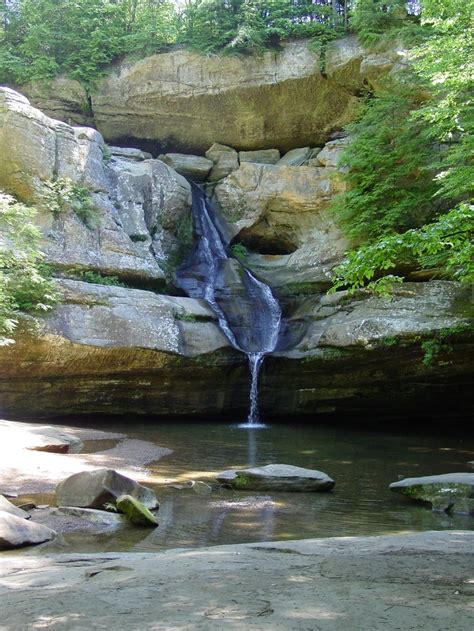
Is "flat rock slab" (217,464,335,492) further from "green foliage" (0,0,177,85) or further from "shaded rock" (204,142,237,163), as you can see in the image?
"green foliage" (0,0,177,85)

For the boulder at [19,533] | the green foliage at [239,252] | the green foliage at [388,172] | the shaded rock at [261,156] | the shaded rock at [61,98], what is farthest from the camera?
the shaded rock at [261,156]

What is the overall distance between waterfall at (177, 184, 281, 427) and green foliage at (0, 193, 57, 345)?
573cm

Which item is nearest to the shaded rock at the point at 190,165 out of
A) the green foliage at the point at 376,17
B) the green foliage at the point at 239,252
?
the green foliage at the point at 239,252

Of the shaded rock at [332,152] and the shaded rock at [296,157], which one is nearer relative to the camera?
the shaded rock at [332,152]

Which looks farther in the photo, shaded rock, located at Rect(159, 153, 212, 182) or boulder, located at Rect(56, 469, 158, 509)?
shaded rock, located at Rect(159, 153, 212, 182)

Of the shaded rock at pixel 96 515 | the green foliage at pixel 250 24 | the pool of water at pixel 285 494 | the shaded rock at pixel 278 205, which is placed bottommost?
the pool of water at pixel 285 494

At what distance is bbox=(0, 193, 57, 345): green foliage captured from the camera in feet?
41.8

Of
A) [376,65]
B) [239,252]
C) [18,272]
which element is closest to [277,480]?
[18,272]

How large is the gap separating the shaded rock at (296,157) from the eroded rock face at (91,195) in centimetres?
601

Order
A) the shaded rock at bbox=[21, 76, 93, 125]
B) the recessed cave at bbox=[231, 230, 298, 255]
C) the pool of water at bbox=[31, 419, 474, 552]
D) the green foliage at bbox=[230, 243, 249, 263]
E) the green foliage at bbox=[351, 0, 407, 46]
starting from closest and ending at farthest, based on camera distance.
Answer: the pool of water at bbox=[31, 419, 474, 552] < the green foliage at bbox=[351, 0, 407, 46] < the green foliage at bbox=[230, 243, 249, 263] < the recessed cave at bbox=[231, 230, 298, 255] < the shaded rock at bbox=[21, 76, 93, 125]

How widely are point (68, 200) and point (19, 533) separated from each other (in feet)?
44.5


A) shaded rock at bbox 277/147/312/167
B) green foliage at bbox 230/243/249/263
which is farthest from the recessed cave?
shaded rock at bbox 277/147/312/167

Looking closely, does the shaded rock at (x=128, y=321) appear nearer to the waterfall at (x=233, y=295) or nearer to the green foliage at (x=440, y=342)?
the waterfall at (x=233, y=295)

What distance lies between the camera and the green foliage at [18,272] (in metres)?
12.7
